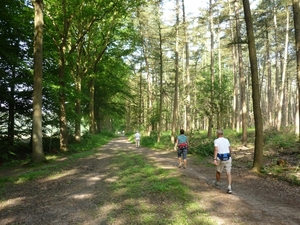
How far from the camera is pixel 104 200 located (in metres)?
6.61

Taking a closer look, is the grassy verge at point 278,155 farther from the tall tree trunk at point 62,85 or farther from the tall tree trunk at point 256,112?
the tall tree trunk at point 62,85

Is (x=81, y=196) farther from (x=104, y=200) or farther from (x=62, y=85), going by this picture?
(x=62, y=85)

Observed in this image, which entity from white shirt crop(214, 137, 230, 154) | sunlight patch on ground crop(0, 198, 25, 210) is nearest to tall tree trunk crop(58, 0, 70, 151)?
sunlight patch on ground crop(0, 198, 25, 210)

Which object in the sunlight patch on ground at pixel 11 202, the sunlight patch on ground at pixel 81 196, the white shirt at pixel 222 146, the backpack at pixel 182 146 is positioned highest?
the white shirt at pixel 222 146

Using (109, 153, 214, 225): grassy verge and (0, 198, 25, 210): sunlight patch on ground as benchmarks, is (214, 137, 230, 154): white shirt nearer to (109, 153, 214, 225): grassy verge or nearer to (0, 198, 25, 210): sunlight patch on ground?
(109, 153, 214, 225): grassy verge

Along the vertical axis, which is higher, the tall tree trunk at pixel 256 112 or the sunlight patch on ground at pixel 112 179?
the tall tree trunk at pixel 256 112

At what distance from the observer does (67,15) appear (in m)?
15.4

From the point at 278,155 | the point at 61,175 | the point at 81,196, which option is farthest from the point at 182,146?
the point at 278,155

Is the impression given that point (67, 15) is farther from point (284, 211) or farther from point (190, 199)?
point (284, 211)

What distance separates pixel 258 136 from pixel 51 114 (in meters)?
13.4

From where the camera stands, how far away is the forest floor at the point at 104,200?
5410 mm

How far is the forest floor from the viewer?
5.41m

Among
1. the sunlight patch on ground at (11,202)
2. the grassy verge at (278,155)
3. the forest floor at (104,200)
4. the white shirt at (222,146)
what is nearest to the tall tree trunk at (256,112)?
the grassy verge at (278,155)

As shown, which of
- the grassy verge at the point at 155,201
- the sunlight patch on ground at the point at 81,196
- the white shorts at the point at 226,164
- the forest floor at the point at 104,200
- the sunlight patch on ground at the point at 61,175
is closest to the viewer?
the grassy verge at the point at 155,201
